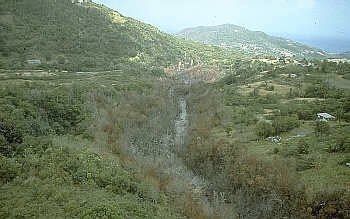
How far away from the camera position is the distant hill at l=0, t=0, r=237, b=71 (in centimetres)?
8312

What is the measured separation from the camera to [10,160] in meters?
22.2

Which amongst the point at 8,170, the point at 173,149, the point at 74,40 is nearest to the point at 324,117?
the point at 173,149

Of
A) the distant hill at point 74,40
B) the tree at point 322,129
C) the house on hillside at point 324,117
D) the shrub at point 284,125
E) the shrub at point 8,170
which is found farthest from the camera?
the distant hill at point 74,40

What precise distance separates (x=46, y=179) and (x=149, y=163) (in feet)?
42.5

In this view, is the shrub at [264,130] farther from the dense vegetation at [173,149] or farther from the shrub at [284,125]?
the shrub at [284,125]

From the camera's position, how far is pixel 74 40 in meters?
98.6

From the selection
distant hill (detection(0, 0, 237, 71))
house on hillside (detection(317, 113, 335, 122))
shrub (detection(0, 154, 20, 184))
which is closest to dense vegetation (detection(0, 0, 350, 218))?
shrub (detection(0, 154, 20, 184))

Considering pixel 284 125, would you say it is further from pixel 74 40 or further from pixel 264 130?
pixel 74 40

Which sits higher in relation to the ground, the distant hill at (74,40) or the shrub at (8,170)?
the distant hill at (74,40)

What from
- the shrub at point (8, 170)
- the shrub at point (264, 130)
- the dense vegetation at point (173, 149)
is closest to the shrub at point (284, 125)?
the dense vegetation at point (173, 149)

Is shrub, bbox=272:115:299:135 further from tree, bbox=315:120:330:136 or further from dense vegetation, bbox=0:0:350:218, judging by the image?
tree, bbox=315:120:330:136

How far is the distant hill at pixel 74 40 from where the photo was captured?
83125 mm

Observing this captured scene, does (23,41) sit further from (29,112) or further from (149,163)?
(149,163)

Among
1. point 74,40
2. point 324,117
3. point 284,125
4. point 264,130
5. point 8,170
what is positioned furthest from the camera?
point 74,40
